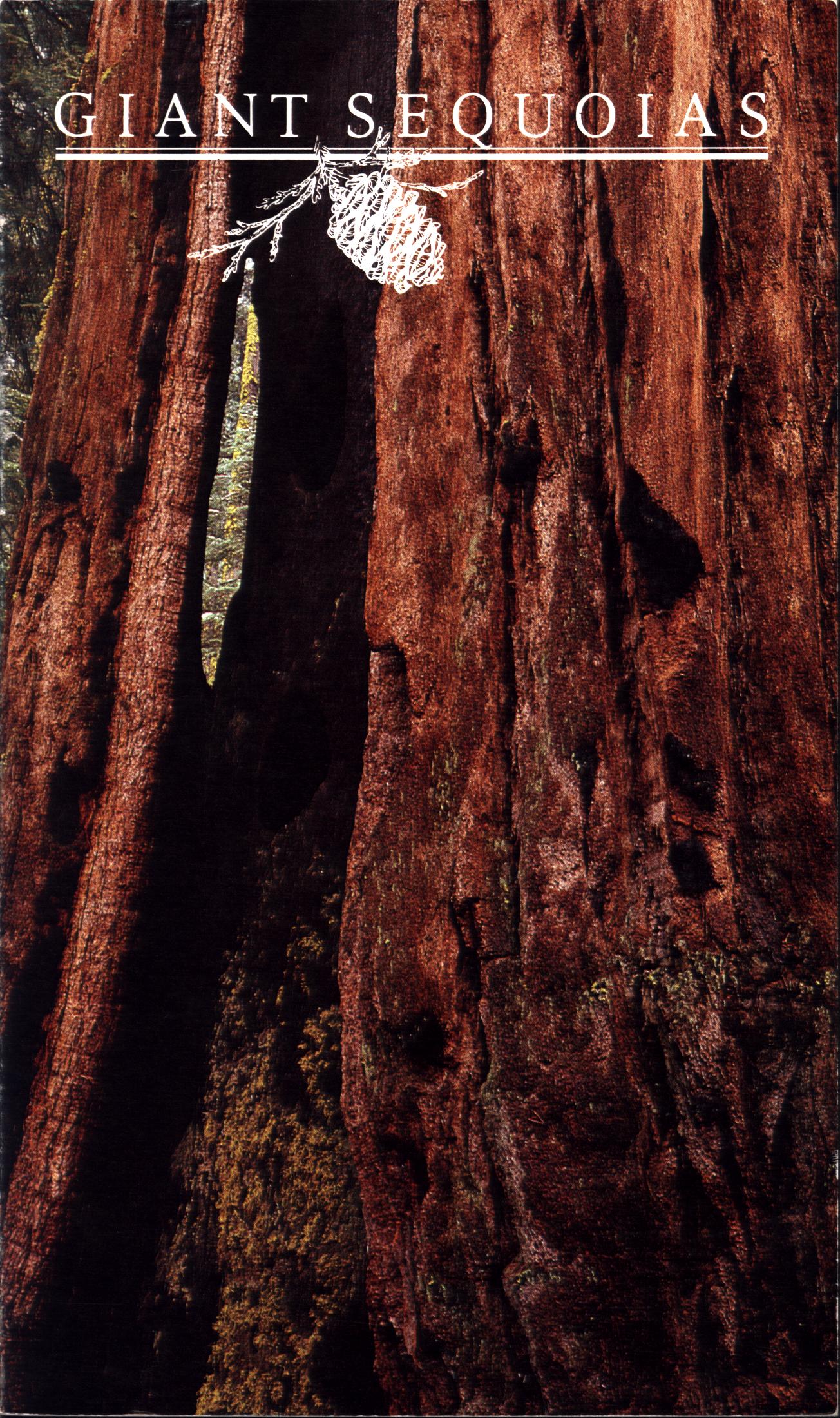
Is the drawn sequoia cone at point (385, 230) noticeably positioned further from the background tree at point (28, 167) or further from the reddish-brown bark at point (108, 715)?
the background tree at point (28, 167)

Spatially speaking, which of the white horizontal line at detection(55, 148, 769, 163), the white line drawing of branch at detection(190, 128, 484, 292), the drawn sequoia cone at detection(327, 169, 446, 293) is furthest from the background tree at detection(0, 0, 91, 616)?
the drawn sequoia cone at detection(327, 169, 446, 293)

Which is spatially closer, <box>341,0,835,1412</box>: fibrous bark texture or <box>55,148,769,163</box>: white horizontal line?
<box>341,0,835,1412</box>: fibrous bark texture

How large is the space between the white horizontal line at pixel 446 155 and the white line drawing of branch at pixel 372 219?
2 cm

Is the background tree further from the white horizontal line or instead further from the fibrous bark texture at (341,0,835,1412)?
the fibrous bark texture at (341,0,835,1412)

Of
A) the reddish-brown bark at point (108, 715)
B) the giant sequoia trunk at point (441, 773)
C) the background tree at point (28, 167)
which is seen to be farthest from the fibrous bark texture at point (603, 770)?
the background tree at point (28, 167)

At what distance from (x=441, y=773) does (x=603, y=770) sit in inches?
7.4

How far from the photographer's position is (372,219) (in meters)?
1.20

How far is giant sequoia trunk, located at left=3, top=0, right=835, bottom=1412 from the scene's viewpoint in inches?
41.8

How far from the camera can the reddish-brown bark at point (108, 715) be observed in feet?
3.95

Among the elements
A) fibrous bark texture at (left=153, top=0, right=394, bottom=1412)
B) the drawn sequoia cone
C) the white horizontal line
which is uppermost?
the white horizontal line

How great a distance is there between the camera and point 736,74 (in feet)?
3.99

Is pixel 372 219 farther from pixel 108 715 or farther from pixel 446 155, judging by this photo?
pixel 108 715

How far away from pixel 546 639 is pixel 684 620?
169mm

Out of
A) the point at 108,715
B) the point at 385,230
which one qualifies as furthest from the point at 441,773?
the point at 385,230
